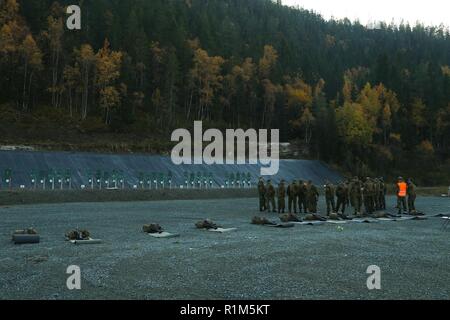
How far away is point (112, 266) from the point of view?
1052 cm

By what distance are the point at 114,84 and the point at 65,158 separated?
93.9ft

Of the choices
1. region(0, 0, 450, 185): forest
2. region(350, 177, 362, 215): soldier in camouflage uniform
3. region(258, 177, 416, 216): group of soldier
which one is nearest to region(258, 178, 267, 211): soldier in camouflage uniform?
region(258, 177, 416, 216): group of soldier

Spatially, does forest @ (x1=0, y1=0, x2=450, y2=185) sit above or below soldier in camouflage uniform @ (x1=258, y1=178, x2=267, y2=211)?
above

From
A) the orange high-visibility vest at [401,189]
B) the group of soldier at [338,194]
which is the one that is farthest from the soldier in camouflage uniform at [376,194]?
the orange high-visibility vest at [401,189]

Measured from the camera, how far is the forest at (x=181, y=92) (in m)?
61.5

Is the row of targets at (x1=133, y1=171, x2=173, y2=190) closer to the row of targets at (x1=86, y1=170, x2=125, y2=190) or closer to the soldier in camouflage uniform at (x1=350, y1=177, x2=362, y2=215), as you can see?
the row of targets at (x1=86, y1=170, x2=125, y2=190)

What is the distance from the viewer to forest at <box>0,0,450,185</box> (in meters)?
61.5

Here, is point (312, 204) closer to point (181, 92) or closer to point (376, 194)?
point (376, 194)

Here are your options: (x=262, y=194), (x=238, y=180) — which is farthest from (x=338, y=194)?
(x=238, y=180)

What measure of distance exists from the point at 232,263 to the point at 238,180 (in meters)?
36.0

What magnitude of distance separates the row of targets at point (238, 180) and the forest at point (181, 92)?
1224cm

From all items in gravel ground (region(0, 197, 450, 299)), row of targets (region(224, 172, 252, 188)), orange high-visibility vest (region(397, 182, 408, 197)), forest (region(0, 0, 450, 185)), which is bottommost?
row of targets (region(224, 172, 252, 188))

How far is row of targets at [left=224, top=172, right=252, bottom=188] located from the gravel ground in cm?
2722
